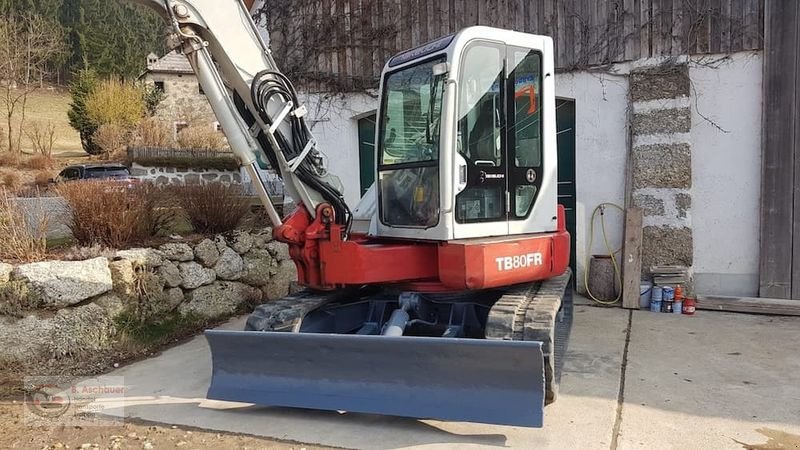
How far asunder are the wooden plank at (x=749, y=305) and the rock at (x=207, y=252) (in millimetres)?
5294

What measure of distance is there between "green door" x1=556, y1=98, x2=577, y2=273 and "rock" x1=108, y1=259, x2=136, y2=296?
5010mm

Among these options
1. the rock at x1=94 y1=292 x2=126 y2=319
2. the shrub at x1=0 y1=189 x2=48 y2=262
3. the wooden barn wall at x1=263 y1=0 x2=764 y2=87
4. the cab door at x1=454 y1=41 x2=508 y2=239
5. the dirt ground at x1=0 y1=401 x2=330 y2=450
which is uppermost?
the wooden barn wall at x1=263 y1=0 x2=764 y2=87

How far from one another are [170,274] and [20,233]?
1.29 meters

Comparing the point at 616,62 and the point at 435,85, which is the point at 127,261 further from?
the point at 616,62

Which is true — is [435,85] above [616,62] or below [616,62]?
below

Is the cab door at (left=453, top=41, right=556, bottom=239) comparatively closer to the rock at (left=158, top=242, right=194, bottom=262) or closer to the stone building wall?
the rock at (left=158, top=242, right=194, bottom=262)

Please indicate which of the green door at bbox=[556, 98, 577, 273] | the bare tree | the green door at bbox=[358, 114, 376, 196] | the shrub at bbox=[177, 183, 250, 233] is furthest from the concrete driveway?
the bare tree

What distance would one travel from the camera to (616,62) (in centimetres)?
694

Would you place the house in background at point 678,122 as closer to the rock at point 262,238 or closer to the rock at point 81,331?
the rock at point 262,238

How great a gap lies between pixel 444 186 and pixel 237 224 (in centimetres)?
373

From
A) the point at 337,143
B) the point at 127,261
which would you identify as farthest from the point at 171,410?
the point at 337,143

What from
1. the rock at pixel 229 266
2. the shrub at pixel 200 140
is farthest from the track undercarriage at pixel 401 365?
the shrub at pixel 200 140

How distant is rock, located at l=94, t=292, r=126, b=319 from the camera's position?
16.5ft

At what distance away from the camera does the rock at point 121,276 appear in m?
5.17
